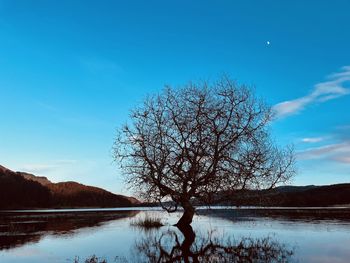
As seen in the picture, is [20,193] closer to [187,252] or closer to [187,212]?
[187,212]

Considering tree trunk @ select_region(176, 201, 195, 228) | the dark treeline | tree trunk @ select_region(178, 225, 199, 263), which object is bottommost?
tree trunk @ select_region(178, 225, 199, 263)

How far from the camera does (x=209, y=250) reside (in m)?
24.0

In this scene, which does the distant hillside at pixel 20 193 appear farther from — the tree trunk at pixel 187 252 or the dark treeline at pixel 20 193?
the tree trunk at pixel 187 252

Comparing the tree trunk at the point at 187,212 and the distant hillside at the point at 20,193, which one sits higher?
the distant hillside at the point at 20,193

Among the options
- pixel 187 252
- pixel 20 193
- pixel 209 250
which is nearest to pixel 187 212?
pixel 209 250

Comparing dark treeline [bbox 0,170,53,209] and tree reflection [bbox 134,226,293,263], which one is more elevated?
dark treeline [bbox 0,170,53,209]

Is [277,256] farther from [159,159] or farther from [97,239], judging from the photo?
[159,159]

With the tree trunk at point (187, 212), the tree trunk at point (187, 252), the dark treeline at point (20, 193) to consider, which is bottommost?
the tree trunk at point (187, 252)

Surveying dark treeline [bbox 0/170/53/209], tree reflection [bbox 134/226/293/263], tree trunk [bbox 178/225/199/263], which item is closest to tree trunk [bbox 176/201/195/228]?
tree trunk [bbox 178/225/199/263]

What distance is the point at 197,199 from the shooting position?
128 ft

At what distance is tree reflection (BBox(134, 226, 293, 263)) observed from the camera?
2047 centimetres

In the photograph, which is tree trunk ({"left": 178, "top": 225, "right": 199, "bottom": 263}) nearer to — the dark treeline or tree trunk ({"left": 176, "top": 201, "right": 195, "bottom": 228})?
tree trunk ({"left": 176, "top": 201, "right": 195, "bottom": 228})

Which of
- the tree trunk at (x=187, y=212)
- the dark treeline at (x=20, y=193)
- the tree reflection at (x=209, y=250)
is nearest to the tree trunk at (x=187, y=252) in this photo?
the tree reflection at (x=209, y=250)

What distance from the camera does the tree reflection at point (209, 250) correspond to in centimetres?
2047
